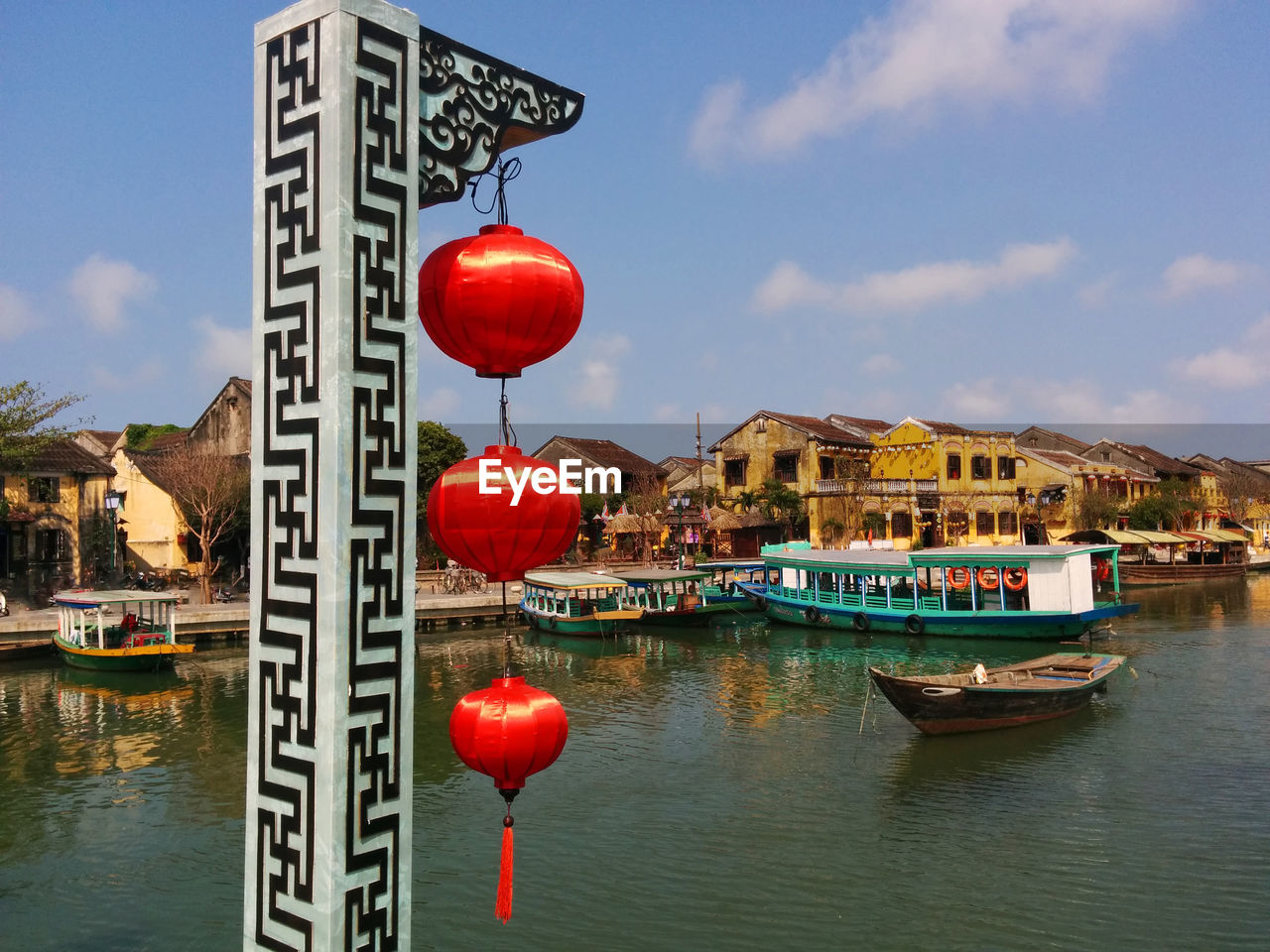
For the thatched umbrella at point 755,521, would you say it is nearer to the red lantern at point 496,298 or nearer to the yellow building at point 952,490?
the yellow building at point 952,490

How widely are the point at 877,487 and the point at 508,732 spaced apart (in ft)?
144

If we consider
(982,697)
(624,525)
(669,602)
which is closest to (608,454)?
(624,525)

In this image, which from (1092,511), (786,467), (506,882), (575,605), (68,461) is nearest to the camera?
(506,882)

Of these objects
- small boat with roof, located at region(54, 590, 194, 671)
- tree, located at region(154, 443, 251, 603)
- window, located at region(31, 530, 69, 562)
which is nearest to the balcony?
tree, located at region(154, 443, 251, 603)

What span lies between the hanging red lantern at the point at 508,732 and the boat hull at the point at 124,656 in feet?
68.3

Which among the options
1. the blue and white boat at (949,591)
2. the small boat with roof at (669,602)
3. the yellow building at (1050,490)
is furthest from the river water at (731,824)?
the yellow building at (1050,490)

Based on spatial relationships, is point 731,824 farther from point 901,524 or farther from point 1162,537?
point 1162,537

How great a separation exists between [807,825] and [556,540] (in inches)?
373

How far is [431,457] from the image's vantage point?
35438 millimetres

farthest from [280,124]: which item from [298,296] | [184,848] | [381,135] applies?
[184,848]

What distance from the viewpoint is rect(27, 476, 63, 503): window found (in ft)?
102

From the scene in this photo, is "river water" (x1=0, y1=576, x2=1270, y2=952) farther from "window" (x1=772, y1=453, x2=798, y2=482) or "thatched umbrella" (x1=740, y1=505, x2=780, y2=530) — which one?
"window" (x1=772, y1=453, x2=798, y2=482)

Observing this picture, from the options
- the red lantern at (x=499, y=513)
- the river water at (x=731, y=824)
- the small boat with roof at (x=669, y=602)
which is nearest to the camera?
the red lantern at (x=499, y=513)

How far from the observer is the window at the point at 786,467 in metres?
46.6
